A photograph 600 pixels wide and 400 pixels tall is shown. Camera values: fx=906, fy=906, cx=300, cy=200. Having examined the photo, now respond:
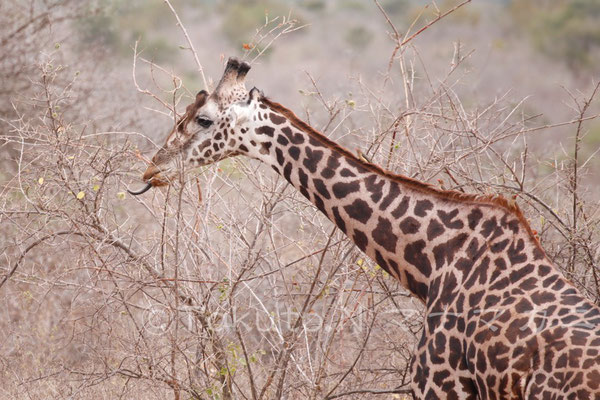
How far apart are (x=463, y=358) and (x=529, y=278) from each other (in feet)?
1.69

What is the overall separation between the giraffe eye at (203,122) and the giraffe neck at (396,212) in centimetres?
30

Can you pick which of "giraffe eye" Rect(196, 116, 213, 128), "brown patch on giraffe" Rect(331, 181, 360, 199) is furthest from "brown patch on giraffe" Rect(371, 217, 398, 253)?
"giraffe eye" Rect(196, 116, 213, 128)

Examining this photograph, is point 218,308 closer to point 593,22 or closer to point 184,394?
point 184,394

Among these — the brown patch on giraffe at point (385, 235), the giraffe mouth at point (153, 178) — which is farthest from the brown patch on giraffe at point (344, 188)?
the giraffe mouth at point (153, 178)

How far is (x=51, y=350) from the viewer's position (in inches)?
275

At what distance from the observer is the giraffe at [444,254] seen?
14.0ft

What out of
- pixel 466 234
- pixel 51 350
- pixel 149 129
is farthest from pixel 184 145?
pixel 149 129

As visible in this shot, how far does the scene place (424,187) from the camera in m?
4.97

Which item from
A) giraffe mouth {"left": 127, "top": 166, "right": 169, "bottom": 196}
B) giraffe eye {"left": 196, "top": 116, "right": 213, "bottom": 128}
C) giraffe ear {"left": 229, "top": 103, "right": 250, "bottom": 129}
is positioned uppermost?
giraffe eye {"left": 196, "top": 116, "right": 213, "bottom": 128}

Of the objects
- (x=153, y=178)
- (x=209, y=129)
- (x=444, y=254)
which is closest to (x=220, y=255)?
(x=153, y=178)

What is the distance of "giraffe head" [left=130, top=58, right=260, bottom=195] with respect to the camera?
5234 mm

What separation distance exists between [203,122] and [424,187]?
4.42ft

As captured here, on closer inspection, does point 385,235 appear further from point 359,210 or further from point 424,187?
point 424,187

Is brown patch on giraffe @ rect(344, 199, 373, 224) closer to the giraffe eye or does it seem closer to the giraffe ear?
the giraffe ear
